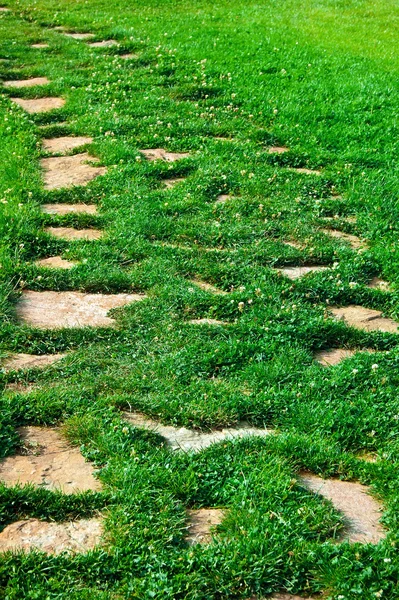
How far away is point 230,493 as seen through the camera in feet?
12.1

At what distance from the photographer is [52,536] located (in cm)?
341

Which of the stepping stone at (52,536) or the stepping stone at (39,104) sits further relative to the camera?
the stepping stone at (39,104)

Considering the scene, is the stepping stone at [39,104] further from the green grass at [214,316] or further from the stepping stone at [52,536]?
the stepping stone at [52,536]

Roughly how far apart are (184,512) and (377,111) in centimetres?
620

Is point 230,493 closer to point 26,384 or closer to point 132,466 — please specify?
point 132,466

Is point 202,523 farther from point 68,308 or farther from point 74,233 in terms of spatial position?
point 74,233

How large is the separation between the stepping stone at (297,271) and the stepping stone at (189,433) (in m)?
1.67

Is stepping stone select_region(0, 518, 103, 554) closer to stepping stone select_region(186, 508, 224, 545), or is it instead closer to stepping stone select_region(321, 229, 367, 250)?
stepping stone select_region(186, 508, 224, 545)

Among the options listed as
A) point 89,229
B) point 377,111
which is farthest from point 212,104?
point 89,229

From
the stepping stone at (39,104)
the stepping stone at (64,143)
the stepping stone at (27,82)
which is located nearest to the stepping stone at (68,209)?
the stepping stone at (64,143)

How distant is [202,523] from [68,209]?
3594mm

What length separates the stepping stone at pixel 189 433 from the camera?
398cm

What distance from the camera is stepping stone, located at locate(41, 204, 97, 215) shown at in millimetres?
6391

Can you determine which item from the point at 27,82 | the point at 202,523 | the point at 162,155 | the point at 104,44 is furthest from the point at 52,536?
the point at 104,44
